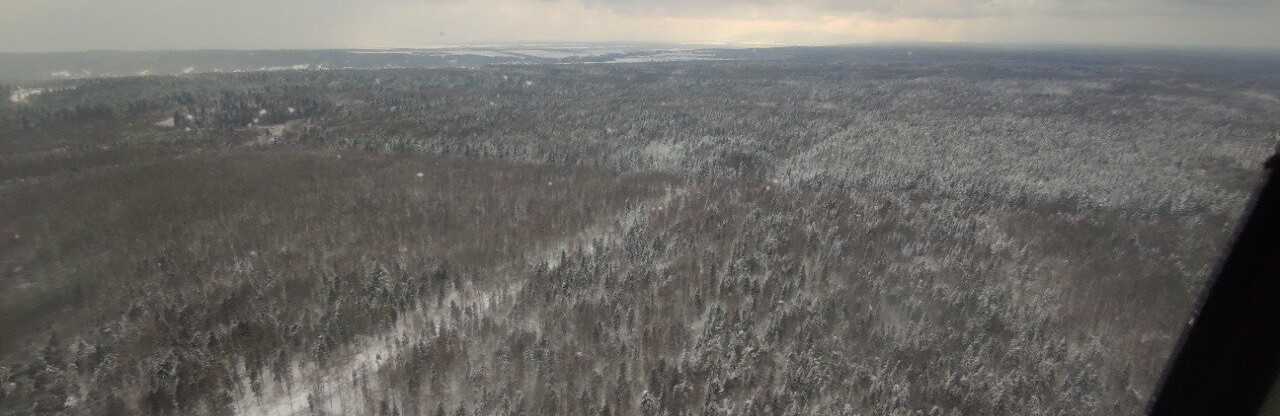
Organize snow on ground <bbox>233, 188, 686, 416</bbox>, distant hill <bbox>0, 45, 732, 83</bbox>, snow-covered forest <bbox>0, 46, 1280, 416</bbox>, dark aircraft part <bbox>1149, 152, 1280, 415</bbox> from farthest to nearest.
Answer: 1. distant hill <bbox>0, 45, 732, 83</bbox>
2. snow-covered forest <bbox>0, 46, 1280, 416</bbox>
3. snow on ground <bbox>233, 188, 686, 416</bbox>
4. dark aircraft part <bbox>1149, 152, 1280, 415</bbox>

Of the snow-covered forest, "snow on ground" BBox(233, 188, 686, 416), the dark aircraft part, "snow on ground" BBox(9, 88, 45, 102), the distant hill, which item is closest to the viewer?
the dark aircraft part

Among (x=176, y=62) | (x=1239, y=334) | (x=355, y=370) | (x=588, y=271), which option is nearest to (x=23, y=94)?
(x=355, y=370)

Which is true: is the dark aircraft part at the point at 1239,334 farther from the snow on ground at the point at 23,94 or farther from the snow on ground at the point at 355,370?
the snow on ground at the point at 23,94

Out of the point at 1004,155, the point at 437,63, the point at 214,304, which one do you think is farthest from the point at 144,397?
the point at 437,63

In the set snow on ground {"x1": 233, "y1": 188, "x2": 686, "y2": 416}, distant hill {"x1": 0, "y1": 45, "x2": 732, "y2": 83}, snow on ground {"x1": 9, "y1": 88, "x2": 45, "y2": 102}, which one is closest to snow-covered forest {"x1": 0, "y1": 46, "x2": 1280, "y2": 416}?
snow on ground {"x1": 233, "y1": 188, "x2": 686, "y2": 416}

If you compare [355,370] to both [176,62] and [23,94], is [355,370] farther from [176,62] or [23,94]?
[176,62]

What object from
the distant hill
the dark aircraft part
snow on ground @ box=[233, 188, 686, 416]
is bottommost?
snow on ground @ box=[233, 188, 686, 416]

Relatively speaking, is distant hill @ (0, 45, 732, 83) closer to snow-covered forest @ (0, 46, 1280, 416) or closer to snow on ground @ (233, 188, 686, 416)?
snow-covered forest @ (0, 46, 1280, 416)

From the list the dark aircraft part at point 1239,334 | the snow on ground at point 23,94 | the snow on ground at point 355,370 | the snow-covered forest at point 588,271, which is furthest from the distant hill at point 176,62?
the dark aircraft part at point 1239,334

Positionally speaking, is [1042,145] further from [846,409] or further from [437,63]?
[437,63]
